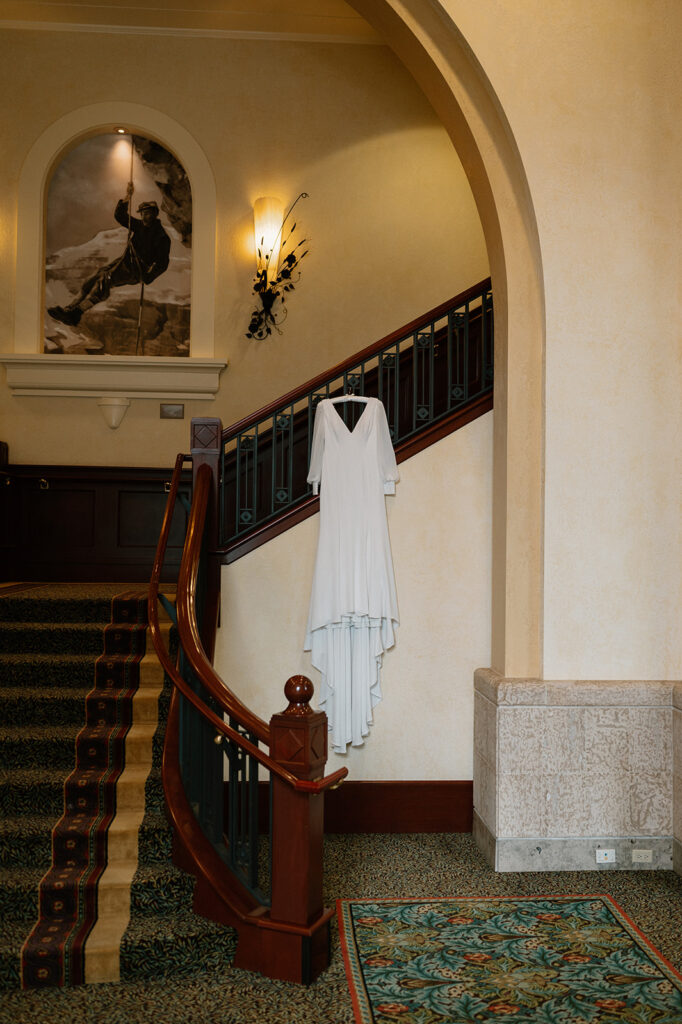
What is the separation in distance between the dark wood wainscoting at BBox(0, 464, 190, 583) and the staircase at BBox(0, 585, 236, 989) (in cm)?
141

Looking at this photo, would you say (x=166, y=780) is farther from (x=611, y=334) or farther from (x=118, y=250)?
(x=118, y=250)

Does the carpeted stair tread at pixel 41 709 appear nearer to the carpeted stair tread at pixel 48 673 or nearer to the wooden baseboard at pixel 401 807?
the carpeted stair tread at pixel 48 673

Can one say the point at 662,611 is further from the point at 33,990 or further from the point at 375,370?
the point at 33,990

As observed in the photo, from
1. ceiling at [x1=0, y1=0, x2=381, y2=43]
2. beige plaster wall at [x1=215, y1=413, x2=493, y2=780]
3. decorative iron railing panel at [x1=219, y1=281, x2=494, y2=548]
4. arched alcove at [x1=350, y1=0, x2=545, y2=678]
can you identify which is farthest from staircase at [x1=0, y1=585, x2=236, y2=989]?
ceiling at [x1=0, y1=0, x2=381, y2=43]

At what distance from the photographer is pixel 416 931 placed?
383cm

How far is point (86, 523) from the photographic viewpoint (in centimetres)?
693

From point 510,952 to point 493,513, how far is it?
2379 mm

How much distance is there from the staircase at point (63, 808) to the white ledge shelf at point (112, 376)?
7.02ft

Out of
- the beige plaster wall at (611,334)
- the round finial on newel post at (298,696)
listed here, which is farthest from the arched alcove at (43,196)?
the round finial on newel post at (298,696)

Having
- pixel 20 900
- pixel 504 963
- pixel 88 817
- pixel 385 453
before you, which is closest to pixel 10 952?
pixel 20 900

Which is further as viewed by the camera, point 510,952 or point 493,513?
point 493,513

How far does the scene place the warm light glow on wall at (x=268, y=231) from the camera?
7000mm

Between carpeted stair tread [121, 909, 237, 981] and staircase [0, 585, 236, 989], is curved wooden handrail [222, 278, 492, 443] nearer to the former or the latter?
staircase [0, 585, 236, 989]

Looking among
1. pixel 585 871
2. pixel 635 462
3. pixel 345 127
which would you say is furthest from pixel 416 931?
pixel 345 127
